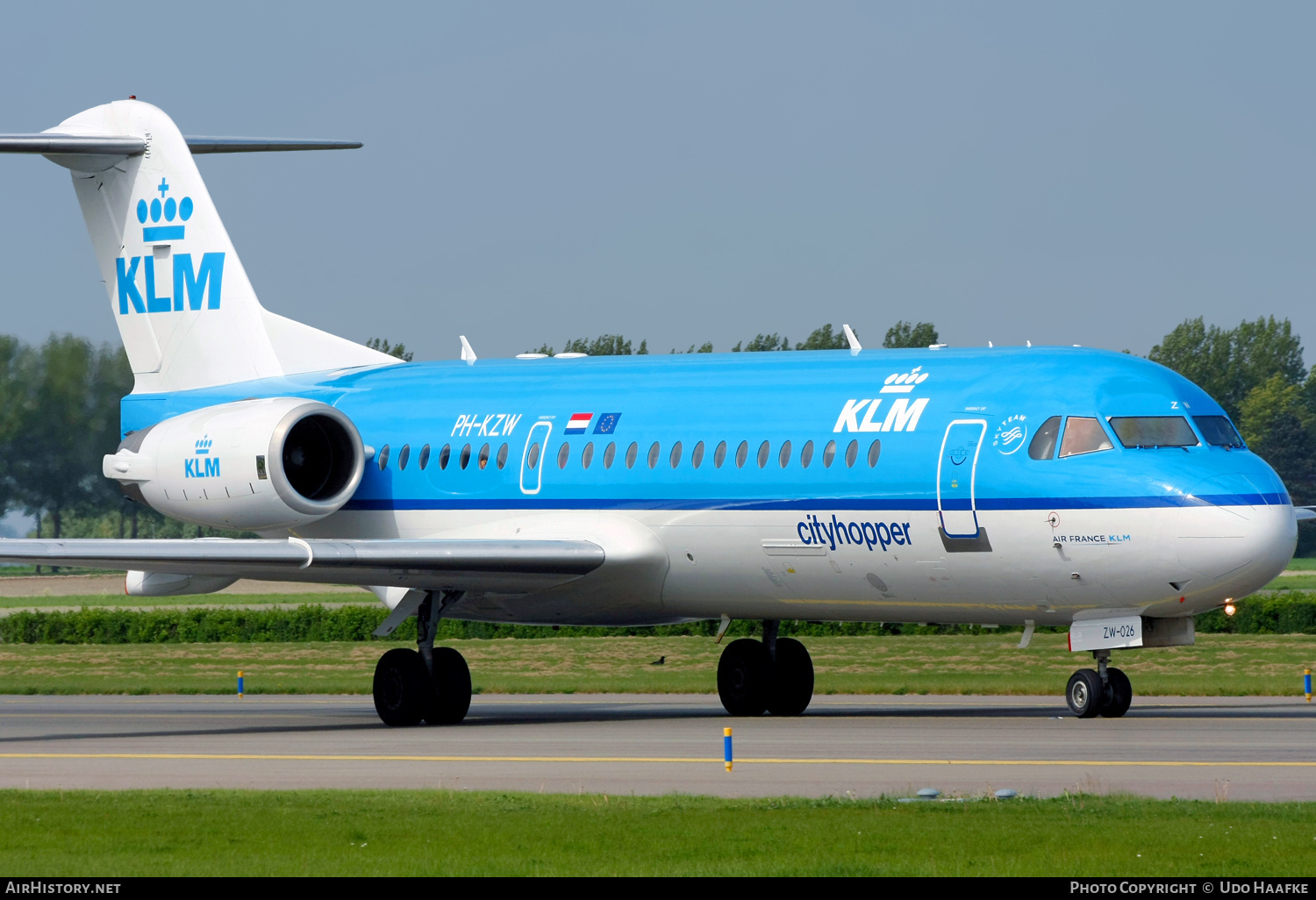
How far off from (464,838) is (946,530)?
10642 mm

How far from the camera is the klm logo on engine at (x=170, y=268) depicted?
33.1 m

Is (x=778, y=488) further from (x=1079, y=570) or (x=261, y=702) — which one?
(x=261, y=702)

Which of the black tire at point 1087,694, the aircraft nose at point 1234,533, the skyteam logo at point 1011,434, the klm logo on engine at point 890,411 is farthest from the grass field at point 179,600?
the aircraft nose at point 1234,533

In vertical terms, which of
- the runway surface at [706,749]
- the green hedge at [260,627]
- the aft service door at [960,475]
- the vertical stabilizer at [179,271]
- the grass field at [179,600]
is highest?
the vertical stabilizer at [179,271]

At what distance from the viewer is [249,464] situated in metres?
29.0

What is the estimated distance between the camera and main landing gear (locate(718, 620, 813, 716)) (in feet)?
94.6

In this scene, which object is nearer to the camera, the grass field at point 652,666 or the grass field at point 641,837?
the grass field at point 641,837

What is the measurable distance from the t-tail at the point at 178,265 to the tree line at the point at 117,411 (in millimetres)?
6222

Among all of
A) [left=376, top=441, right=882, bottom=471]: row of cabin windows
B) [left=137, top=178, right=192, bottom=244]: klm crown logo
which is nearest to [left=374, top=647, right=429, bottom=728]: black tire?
[left=376, top=441, right=882, bottom=471]: row of cabin windows

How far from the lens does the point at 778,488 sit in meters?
25.7

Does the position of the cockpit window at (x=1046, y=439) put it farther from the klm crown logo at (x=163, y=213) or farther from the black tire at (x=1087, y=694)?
the klm crown logo at (x=163, y=213)

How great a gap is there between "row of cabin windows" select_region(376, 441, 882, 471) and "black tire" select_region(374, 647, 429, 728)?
3.22m

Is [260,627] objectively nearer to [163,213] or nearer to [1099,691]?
[163,213]
